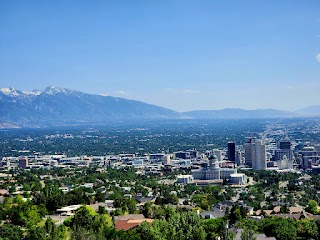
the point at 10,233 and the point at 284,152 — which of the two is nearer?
the point at 10,233

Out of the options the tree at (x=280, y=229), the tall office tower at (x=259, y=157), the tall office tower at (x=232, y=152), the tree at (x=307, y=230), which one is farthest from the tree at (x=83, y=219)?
the tall office tower at (x=232, y=152)

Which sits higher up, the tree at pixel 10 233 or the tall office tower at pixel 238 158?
the tree at pixel 10 233

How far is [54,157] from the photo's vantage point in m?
89.5

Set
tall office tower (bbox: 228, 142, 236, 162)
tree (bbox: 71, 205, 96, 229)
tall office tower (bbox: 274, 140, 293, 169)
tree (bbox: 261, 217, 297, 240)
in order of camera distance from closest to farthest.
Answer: tree (bbox: 261, 217, 297, 240)
tree (bbox: 71, 205, 96, 229)
tall office tower (bbox: 274, 140, 293, 169)
tall office tower (bbox: 228, 142, 236, 162)

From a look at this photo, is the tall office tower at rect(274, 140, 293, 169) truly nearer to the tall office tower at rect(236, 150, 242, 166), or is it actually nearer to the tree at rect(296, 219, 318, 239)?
the tall office tower at rect(236, 150, 242, 166)

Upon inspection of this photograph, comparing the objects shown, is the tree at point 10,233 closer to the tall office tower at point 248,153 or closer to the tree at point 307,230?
the tree at point 307,230

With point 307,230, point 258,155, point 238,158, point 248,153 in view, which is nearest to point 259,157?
point 258,155

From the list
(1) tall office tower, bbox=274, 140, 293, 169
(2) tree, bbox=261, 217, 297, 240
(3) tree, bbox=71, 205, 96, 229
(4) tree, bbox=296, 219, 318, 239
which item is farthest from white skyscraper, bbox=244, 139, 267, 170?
(3) tree, bbox=71, 205, 96, 229

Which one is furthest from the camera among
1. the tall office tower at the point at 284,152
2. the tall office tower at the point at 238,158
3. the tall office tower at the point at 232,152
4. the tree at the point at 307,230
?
the tall office tower at the point at 232,152

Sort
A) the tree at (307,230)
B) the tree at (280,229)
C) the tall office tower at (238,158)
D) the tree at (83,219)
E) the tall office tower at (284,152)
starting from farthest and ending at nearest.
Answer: the tall office tower at (238,158) → the tall office tower at (284,152) → the tree at (83,219) → the tree at (307,230) → the tree at (280,229)

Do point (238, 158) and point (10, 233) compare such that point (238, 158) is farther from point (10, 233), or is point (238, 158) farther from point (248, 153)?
point (10, 233)

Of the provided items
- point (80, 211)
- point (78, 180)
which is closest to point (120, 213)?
point (80, 211)

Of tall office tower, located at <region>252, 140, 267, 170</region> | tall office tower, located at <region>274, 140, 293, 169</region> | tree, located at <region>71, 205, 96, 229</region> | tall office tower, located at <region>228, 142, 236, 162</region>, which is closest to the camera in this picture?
tree, located at <region>71, 205, 96, 229</region>

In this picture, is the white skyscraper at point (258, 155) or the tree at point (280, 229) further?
the white skyscraper at point (258, 155)
